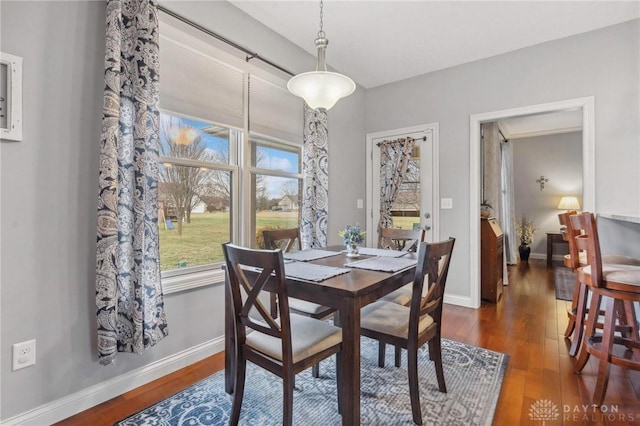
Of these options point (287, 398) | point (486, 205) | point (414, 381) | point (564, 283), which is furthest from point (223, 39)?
point (564, 283)

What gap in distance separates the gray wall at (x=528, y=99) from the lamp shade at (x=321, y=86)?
213 centimetres

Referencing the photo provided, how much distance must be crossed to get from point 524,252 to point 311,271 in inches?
240

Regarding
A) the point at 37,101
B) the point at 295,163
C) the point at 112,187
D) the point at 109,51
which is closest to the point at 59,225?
the point at 112,187

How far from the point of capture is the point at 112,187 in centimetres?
163

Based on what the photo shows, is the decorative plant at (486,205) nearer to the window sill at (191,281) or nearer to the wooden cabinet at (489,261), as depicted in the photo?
the wooden cabinet at (489,261)

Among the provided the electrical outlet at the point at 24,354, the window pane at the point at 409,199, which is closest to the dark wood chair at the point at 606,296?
the window pane at the point at 409,199

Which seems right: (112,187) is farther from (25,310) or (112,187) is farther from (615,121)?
(615,121)

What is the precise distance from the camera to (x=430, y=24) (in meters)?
2.71

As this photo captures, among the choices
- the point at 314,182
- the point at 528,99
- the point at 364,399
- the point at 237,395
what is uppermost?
the point at 528,99

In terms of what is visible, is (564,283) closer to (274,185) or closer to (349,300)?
(274,185)

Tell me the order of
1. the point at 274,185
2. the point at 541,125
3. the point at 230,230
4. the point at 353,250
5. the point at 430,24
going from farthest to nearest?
1. the point at 541,125
2. the point at 274,185
3. the point at 430,24
4. the point at 230,230
5. the point at 353,250

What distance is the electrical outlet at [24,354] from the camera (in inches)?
57.1

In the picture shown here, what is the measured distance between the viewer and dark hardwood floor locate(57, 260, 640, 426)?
1.61 metres

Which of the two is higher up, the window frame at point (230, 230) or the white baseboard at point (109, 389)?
the window frame at point (230, 230)
